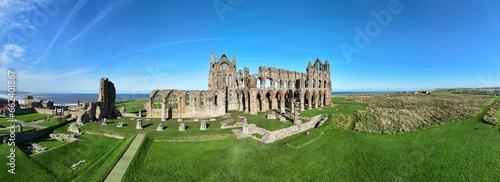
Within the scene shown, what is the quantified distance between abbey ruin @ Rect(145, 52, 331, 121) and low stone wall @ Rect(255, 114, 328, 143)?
532 centimetres

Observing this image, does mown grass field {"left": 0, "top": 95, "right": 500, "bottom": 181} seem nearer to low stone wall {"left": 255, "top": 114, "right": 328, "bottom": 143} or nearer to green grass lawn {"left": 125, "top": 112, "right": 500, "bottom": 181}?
green grass lawn {"left": 125, "top": 112, "right": 500, "bottom": 181}

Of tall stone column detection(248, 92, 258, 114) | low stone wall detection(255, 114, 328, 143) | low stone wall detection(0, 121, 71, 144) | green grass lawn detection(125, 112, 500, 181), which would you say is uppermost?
tall stone column detection(248, 92, 258, 114)

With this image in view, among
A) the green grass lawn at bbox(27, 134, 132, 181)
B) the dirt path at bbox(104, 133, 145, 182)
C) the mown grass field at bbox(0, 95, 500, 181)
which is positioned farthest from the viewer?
the green grass lawn at bbox(27, 134, 132, 181)

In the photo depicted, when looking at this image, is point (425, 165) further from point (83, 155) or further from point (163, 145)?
point (83, 155)

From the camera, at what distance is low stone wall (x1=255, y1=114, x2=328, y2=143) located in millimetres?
21719

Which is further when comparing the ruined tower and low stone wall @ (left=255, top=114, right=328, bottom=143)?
the ruined tower

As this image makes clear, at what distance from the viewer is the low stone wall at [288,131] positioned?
21.7m

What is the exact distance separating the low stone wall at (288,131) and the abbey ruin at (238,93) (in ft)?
17.5

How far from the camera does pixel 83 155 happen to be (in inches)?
722

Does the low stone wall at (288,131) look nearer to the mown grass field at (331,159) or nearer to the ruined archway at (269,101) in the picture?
the mown grass field at (331,159)

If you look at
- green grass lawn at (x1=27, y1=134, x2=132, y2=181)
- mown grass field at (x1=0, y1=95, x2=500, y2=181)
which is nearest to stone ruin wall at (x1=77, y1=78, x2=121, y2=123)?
mown grass field at (x1=0, y1=95, x2=500, y2=181)

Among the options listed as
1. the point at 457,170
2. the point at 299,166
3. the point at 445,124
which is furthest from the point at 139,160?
the point at 445,124

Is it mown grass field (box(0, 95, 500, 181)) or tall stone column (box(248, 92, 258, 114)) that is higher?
tall stone column (box(248, 92, 258, 114))

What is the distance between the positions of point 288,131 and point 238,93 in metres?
16.8
